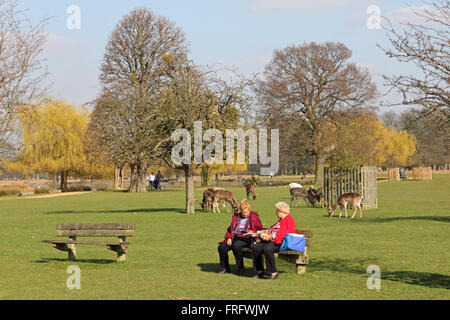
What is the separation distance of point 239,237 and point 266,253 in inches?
36.0

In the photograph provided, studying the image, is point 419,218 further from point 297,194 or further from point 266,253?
point 266,253

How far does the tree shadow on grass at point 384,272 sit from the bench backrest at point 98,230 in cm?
402

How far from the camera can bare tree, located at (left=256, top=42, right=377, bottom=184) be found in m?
67.8

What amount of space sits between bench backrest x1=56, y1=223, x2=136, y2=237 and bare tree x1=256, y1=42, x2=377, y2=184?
54.2m

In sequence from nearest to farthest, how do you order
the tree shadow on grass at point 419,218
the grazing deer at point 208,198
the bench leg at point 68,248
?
the bench leg at point 68,248
the tree shadow on grass at point 419,218
the grazing deer at point 208,198

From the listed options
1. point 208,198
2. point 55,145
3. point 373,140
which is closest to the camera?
point 208,198

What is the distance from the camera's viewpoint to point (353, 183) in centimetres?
3188

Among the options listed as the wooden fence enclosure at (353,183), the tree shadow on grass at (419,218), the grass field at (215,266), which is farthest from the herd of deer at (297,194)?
the grass field at (215,266)

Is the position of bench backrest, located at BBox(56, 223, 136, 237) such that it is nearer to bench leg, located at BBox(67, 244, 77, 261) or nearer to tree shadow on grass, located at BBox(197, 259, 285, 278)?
bench leg, located at BBox(67, 244, 77, 261)

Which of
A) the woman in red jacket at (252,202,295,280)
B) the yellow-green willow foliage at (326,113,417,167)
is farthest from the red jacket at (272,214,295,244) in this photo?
the yellow-green willow foliage at (326,113,417,167)

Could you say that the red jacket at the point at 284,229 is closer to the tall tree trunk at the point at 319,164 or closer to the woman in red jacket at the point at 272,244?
the woman in red jacket at the point at 272,244

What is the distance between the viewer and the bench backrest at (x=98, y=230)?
1342 centimetres

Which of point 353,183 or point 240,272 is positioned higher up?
point 353,183

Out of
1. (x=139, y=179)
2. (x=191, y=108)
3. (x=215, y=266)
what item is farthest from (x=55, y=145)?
(x=215, y=266)
